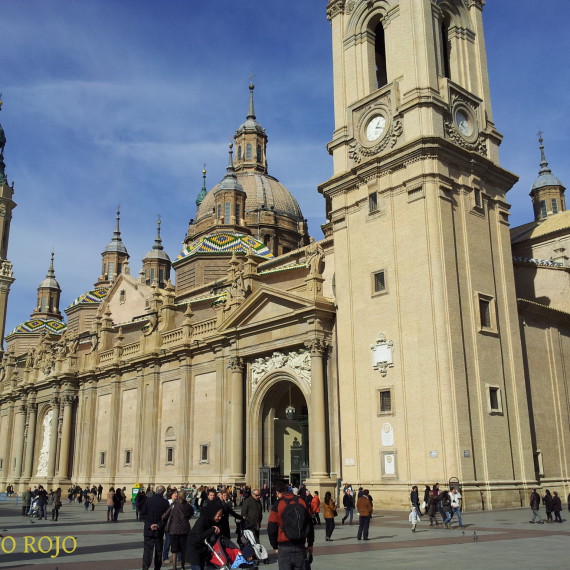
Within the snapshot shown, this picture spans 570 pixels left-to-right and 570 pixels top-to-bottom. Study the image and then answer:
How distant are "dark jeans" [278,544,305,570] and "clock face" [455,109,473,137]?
26758 millimetres

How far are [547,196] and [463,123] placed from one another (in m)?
32.5

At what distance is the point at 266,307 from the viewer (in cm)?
3512

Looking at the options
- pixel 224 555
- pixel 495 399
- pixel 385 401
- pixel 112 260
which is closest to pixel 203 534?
pixel 224 555

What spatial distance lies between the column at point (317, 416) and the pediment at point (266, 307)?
6.19 feet

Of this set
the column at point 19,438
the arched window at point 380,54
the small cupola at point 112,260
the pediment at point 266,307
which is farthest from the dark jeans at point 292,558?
the small cupola at point 112,260

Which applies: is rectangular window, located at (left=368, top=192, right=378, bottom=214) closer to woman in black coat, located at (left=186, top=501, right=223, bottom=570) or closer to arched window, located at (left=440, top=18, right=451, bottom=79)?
arched window, located at (left=440, top=18, right=451, bottom=79)

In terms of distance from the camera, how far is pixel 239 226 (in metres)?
64.2

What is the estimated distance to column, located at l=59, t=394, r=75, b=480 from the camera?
50.1 meters

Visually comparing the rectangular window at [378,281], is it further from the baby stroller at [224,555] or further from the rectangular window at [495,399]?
the baby stroller at [224,555]

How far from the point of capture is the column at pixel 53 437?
169 feet

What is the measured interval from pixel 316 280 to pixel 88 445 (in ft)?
79.4

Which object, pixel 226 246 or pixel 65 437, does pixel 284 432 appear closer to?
pixel 65 437

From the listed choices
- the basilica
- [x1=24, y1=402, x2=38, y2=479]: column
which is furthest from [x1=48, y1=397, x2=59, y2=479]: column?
the basilica

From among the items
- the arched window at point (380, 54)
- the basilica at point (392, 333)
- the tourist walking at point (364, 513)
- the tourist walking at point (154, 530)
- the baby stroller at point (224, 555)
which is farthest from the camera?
the arched window at point (380, 54)
